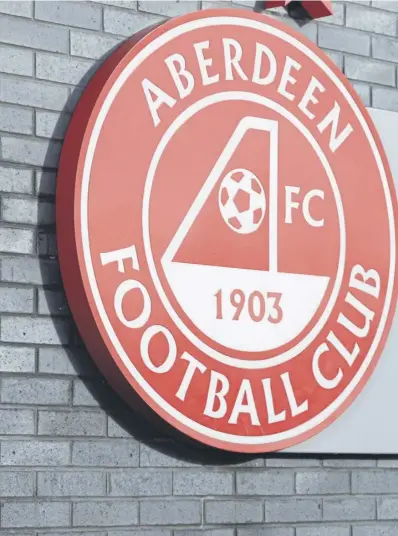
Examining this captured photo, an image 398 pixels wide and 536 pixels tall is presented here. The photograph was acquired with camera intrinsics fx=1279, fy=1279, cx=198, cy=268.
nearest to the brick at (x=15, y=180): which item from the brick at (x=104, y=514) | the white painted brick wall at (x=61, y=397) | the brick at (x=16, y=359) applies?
the white painted brick wall at (x=61, y=397)

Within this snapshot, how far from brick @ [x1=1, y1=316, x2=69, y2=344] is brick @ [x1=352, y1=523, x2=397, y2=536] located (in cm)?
125

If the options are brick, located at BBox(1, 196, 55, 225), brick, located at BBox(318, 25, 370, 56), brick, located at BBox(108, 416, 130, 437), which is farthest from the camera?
brick, located at BBox(318, 25, 370, 56)

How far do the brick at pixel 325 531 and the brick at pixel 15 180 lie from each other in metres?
1.42

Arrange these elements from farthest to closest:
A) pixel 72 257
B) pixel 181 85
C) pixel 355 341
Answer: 1. pixel 355 341
2. pixel 181 85
3. pixel 72 257

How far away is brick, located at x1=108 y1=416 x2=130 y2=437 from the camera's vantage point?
3.81 m

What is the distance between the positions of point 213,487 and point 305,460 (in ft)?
1.25

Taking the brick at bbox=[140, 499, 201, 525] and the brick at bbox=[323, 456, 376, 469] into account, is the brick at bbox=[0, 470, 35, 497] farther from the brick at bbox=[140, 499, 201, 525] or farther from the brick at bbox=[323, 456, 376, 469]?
the brick at bbox=[323, 456, 376, 469]

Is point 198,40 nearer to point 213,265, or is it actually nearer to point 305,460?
point 213,265

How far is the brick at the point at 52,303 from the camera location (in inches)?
147

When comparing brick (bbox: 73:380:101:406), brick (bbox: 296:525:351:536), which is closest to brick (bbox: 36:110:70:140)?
brick (bbox: 73:380:101:406)

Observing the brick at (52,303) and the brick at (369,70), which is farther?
the brick at (369,70)

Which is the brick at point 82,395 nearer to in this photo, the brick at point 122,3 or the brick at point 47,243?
the brick at point 47,243

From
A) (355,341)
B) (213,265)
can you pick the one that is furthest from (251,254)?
(355,341)

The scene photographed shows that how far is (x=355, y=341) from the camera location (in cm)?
425
